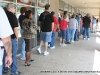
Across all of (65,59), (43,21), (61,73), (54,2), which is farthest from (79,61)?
(54,2)

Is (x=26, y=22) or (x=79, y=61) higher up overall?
(x=26, y=22)

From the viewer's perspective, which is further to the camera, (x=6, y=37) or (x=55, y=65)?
(x=55, y=65)

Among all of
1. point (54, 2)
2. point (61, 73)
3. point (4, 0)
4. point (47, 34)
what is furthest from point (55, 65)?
point (54, 2)

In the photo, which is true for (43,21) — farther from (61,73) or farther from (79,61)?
(61,73)

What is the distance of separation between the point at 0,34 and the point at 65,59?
13.3 ft

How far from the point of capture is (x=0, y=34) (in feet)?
6.95

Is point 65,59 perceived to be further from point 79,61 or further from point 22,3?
point 22,3

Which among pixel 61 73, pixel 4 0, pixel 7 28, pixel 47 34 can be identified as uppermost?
pixel 4 0

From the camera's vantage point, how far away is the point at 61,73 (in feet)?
14.7

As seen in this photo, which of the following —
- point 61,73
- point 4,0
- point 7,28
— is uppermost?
point 4,0

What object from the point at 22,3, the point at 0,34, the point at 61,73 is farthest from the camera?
the point at 22,3

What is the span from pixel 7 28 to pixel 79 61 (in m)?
3.95

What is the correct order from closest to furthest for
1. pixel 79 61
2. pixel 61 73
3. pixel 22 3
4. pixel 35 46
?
pixel 61 73, pixel 79 61, pixel 22 3, pixel 35 46

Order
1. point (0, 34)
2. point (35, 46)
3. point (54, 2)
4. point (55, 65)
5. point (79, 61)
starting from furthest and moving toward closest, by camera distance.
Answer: point (54, 2) < point (35, 46) < point (79, 61) < point (55, 65) < point (0, 34)
